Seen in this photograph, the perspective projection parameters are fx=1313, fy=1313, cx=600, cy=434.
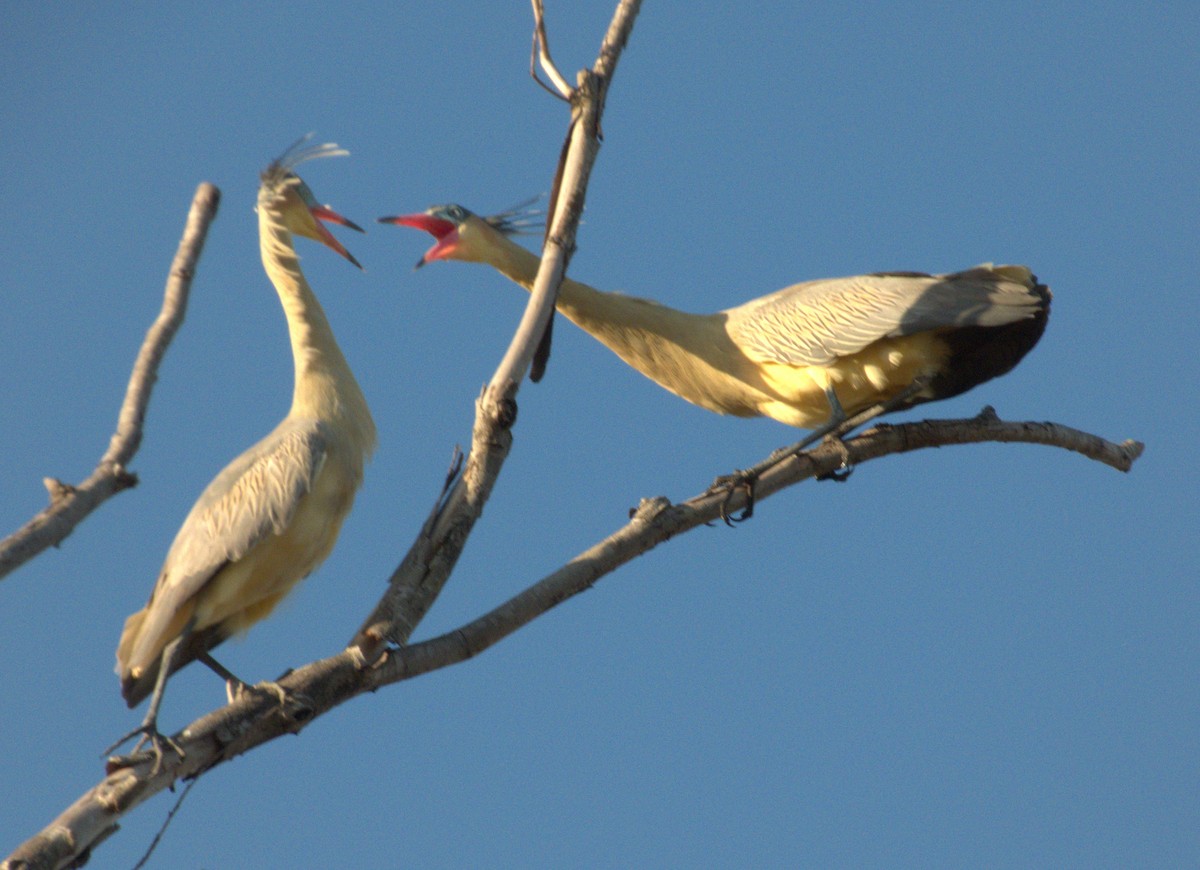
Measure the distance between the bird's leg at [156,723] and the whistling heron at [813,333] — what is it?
2494 mm

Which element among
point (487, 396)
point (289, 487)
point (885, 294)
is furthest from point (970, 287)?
point (289, 487)

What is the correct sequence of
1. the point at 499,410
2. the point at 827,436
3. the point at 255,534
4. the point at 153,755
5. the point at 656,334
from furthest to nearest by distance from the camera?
the point at 656,334, the point at 827,436, the point at 255,534, the point at 499,410, the point at 153,755

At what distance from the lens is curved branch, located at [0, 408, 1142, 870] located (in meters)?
3.73

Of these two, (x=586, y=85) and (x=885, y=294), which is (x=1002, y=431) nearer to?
(x=885, y=294)

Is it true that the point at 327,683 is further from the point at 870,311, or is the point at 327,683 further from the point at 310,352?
the point at 870,311

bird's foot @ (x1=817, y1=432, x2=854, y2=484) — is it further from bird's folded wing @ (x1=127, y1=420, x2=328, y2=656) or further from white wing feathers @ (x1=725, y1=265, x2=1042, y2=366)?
bird's folded wing @ (x1=127, y1=420, x2=328, y2=656)

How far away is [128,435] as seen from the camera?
13.6ft

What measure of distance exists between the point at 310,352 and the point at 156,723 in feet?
7.31

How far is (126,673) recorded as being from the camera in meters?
5.50

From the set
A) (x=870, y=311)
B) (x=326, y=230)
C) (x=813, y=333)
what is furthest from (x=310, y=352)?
(x=870, y=311)

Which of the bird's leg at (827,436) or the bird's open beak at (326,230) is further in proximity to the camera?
the bird's open beak at (326,230)

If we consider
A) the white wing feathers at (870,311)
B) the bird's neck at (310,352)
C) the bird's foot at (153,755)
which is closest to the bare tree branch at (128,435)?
the bird's foot at (153,755)

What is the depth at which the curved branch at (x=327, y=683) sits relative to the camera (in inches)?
147

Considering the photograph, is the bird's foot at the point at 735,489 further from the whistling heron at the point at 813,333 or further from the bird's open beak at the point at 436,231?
the bird's open beak at the point at 436,231
